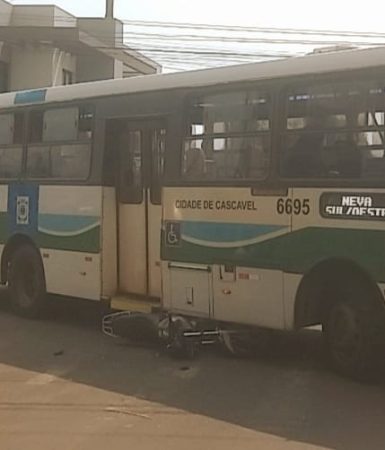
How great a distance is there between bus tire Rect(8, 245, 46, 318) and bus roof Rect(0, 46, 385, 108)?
208cm

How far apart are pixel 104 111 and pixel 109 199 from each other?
1.06 m

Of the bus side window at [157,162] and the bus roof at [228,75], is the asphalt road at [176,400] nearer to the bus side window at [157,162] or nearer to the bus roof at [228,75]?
the bus side window at [157,162]

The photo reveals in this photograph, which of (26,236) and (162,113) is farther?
(26,236)

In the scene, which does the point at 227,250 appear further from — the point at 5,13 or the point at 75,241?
the point at 5,13

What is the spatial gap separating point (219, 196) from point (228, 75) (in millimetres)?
1244

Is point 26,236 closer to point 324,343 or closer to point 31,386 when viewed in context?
point 31,386

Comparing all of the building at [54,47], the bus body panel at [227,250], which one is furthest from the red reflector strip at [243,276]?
the building at [54,47]

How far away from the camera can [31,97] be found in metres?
12.0

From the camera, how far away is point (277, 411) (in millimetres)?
7164

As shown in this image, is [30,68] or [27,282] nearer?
[27,282]

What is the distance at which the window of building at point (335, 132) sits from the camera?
7805 mm

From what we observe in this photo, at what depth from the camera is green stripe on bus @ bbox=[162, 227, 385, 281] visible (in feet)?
25.4

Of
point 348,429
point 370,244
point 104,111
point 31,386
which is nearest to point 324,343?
point 370,244

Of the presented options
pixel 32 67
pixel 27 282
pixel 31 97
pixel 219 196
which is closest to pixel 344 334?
pixel 219 196
